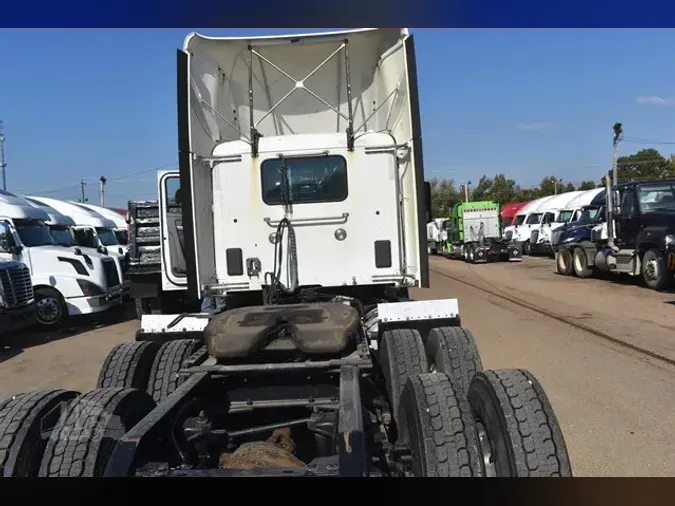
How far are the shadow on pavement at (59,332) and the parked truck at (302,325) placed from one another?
19.6 feet

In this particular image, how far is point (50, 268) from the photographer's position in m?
12.9

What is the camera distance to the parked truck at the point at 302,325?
305 cm

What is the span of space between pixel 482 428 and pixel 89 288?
37.6 ft

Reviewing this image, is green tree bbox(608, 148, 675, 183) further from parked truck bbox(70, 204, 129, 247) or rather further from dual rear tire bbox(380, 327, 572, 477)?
dual rear tire bbox(380, 327, 572, 477)

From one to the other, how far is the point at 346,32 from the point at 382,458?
15.0 feet

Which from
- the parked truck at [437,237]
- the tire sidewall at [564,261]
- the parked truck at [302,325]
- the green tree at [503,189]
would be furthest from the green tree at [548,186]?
the parked truck at [302,325]

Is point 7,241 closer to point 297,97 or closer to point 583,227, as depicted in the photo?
point 297,97

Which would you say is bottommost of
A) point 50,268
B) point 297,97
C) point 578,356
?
point 578,356

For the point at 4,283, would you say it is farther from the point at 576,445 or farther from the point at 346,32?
the point at 576,445

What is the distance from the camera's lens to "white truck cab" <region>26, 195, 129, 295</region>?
16.2m

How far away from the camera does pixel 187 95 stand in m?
5.55

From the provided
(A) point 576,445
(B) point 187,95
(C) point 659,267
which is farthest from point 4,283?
(C) point 659,267

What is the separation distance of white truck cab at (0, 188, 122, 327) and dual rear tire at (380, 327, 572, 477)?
35.7 ft

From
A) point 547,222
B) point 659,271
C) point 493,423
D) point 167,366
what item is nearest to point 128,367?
point 167,366
